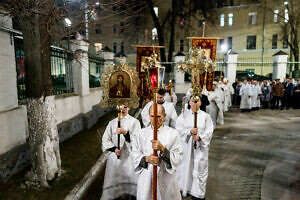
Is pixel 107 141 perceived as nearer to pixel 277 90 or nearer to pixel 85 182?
pixel 85 182

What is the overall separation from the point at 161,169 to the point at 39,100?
9.12 ft

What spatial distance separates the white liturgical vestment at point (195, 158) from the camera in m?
4.04

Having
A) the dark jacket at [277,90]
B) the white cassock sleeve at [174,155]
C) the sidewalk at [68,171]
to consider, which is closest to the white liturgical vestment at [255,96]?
the dark jacket at [277,90]

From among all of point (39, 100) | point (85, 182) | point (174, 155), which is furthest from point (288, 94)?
point (39, 100)

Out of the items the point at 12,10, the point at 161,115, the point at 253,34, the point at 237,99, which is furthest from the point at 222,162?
the point at 253,34

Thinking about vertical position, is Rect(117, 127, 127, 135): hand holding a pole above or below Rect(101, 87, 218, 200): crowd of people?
above

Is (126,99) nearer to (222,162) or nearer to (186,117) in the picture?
(186,117)

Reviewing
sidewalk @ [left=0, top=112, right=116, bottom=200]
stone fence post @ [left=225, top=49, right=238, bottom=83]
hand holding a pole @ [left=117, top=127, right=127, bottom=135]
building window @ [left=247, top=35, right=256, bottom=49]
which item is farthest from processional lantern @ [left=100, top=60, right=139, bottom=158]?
building window @ [left=247, top=35, right=256, bottom=49]

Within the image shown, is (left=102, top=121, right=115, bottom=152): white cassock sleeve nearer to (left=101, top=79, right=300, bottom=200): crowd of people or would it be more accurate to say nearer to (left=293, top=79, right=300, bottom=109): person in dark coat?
(left=101, top=79, right=300, bottom=200): crowd of people

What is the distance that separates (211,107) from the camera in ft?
30.0

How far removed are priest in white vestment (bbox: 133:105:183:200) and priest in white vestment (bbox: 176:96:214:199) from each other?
3.50 feet

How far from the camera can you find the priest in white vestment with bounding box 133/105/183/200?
9.52 ft

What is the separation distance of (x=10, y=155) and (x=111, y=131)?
2.27 metres

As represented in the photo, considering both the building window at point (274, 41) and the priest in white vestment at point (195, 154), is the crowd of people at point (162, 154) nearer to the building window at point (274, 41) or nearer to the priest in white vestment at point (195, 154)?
the priest in white vestment at point (195, 154)
